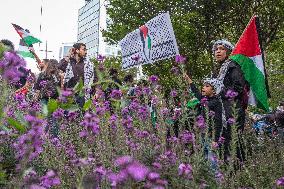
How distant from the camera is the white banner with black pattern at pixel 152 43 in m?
6.36

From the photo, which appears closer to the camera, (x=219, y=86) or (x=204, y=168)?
(x=204, y=168)

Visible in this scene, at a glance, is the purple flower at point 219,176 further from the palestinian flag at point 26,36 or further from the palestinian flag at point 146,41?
the palestinian flag at point 26,36

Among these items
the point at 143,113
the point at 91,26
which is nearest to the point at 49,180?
the point at 143,113

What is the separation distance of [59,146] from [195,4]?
1379 centimetres

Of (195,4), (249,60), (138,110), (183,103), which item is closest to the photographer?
(183,103)

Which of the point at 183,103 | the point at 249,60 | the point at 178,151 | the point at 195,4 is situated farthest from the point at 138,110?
the point at 195,4

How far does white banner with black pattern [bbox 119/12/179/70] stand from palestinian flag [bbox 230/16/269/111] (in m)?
0.89

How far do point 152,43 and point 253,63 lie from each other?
6.40 feet

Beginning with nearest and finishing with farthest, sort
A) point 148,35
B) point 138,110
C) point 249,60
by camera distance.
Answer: point 138,110
point 249,60
point 148,35

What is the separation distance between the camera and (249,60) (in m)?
5.36

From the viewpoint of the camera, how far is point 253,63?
5371 mm

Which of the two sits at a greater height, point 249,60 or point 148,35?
point 148,35

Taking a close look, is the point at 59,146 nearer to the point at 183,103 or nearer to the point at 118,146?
the point at 118,146

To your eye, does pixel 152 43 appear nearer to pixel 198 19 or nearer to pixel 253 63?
pixel 253 63
